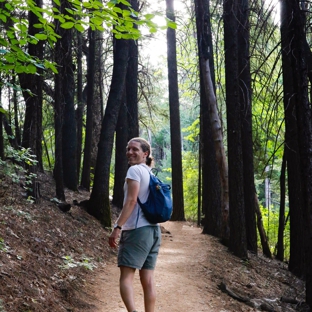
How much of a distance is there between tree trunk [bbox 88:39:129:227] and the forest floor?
1.57 feet

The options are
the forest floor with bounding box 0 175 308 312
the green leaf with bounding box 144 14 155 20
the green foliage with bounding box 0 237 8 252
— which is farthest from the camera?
the green foliage with bounding box 0 237 8 252

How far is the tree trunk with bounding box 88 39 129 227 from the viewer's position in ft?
36.7

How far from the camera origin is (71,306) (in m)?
5.40

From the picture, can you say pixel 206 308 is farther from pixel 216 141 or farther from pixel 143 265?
pixel 216 141

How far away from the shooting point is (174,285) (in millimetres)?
7270

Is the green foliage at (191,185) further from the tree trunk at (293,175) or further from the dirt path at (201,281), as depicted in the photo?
the tree trunk at (293,175)

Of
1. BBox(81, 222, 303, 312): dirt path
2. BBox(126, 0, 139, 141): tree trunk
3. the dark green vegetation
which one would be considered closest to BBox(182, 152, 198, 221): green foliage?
the dark green vegetation

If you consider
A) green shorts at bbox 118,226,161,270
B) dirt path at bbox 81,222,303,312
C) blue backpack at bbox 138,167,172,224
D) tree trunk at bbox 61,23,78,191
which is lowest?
dirt path at bbox 81,222,303,312

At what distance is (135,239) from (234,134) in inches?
259

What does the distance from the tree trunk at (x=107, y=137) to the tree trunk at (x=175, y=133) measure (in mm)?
7006

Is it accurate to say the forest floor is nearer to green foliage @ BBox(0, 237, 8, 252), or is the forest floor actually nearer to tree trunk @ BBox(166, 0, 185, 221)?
green foliage @ BBox(0, 237, 8, 252)

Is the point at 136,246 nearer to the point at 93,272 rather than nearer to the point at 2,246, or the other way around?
the point at 2,246

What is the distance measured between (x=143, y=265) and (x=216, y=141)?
297 inches

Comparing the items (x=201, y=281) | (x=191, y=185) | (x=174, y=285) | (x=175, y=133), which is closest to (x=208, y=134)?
(x=201, y=281)
